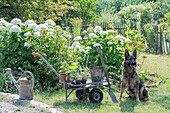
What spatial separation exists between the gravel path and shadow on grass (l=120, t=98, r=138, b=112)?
1.40 metres

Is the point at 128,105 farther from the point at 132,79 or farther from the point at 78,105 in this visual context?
the point at 78,105

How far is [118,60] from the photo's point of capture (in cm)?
791

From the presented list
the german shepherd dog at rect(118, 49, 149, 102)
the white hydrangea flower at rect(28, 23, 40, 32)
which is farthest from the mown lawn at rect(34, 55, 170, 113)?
the white hydrangea flower at rect(28, 23, 40, 32)

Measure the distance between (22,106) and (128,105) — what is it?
7.62 ft

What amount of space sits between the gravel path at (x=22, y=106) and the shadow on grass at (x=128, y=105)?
4.58 feet

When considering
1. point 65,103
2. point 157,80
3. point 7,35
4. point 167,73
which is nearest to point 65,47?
point 7,35

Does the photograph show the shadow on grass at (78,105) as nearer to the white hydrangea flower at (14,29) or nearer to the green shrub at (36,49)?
the green shrub at (36,49)

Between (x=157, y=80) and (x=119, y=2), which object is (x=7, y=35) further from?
(x=119, y=2)

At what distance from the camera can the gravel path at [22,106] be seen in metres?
4.55

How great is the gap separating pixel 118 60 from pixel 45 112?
397 cm

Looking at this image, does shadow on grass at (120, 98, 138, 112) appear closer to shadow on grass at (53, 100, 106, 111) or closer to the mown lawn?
the mown lawn

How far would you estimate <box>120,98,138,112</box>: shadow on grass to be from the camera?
5077 millimetres

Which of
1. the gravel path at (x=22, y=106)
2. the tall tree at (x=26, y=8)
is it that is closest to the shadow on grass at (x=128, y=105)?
the gravel path at (x=22, y=106)

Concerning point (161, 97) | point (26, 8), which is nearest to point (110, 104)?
point (161, 97)
